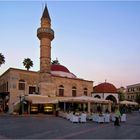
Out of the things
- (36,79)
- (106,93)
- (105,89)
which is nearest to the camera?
(36,79)

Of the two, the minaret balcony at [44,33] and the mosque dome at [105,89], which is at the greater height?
the minaret balcony at [44,33]

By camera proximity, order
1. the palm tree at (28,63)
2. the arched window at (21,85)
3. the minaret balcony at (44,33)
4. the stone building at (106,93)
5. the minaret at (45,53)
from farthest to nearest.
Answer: the palm tree at (28,63)
the stone building at (106,93)
the arched window at (21,85)
the minaret balcony at (44,33)
the minaret at (45,53)

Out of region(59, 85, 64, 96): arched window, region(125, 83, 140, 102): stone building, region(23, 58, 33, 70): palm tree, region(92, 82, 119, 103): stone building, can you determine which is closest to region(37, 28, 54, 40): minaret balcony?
region(59, 85, 64, 96): arched window

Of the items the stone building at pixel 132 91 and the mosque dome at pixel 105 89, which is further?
the stone building at pixel 132 91

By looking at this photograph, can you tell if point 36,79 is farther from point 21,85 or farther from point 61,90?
point 61,90

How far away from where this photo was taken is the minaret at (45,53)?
3497 cm

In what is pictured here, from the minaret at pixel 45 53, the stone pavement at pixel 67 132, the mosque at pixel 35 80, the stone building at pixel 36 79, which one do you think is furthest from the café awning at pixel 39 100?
the stone pavement at pixel 67 132

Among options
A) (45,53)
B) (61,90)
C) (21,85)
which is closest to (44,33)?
(45,53)

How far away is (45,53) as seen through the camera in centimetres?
3528

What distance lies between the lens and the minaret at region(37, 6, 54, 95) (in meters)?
35.0

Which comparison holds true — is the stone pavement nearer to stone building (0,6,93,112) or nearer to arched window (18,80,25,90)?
stone building (0,6,93,112)

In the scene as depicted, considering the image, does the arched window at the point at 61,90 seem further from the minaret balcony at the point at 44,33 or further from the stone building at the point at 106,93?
the minaret balcony at the point at 44,33

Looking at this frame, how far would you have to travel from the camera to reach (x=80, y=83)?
46031mm

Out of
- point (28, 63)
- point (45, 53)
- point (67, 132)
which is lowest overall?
point (67, 132)
